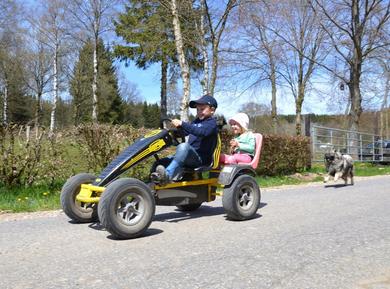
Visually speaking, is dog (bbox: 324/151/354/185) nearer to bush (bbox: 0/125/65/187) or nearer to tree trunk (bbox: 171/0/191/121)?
tree trunk (bbox: 171/0/191/121)

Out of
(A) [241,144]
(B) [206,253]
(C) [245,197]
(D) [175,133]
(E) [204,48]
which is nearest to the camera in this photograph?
(B) [206,253]

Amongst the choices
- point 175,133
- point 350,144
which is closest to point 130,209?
point 175,133

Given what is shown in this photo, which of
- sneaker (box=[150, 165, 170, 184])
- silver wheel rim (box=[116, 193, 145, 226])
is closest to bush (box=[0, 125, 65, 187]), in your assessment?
sneaker (box=[150, 165, 170, 184])

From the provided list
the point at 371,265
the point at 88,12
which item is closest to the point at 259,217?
the point at 371,265

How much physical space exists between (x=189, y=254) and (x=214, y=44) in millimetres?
13216

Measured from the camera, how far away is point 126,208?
17.1 feet

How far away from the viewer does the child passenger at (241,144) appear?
7.24m

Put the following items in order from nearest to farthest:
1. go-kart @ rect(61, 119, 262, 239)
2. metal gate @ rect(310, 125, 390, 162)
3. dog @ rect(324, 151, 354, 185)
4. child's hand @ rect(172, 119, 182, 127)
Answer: go-kart @ rect(61, 119, 262, 239) < child's hand @ rect(172, 119, 182, 127) < dog @ rect(324, 151, 354, 185) < metal gate @ rect(310, 125, 390, 162)

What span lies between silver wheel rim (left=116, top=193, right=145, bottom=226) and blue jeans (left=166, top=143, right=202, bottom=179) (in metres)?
0.81

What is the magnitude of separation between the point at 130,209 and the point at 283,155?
10618 mm

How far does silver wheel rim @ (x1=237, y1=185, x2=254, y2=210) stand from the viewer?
6633 millimetres

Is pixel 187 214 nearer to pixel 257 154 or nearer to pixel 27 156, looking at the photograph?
pixel 257 154

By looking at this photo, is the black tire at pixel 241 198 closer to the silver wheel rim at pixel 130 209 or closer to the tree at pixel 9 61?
the silver wheel rim at pixel 130 209

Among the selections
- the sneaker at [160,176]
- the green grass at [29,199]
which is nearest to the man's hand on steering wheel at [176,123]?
the sneaker at [160,176]
